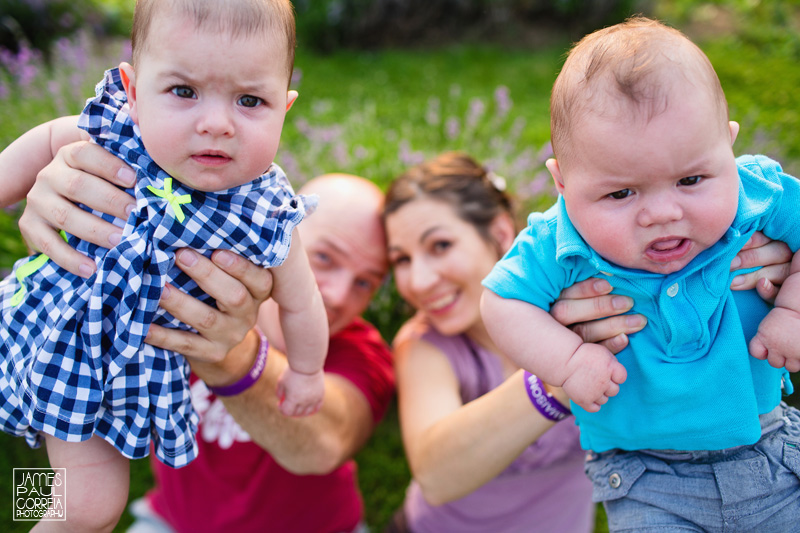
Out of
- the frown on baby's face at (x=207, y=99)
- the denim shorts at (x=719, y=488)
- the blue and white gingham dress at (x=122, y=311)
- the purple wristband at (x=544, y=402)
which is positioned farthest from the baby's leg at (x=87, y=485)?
the denim shorts at (x=719, y=488)

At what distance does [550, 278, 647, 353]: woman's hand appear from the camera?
61.6 inches

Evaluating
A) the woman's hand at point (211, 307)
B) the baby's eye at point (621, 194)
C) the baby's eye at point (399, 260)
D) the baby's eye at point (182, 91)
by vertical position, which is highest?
the baby's eye at point (182, 91)

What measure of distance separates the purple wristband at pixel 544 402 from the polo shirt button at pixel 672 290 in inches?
23.5

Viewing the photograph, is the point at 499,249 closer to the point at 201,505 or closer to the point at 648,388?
the point at 648,388

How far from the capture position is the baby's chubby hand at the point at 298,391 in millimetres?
1935

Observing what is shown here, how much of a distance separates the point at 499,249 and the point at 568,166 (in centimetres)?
133

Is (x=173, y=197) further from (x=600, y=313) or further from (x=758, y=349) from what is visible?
(x=758, y=349)

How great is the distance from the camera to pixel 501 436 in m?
2.02

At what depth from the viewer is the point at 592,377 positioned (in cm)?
149

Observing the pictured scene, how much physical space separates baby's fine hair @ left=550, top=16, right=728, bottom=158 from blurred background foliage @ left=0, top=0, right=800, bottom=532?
30cm

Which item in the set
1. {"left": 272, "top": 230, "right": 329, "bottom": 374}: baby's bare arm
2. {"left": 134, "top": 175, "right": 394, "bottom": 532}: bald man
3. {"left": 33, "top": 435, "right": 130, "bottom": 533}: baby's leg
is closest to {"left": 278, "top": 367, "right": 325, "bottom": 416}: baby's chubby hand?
{"left": 272, "top": 230, "right": 329, "bottom": 374}: baby's bare arm

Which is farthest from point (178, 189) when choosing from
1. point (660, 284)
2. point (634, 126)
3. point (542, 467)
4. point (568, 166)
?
point (542, 467)

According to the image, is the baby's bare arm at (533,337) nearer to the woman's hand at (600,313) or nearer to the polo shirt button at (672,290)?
the woman's hand at (600,313)

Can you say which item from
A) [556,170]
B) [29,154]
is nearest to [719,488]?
[556,170]
